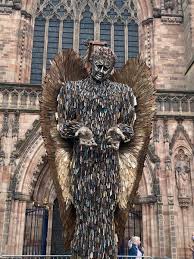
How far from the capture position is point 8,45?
13641 millimetres

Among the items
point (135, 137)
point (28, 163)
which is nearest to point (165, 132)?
point (28, 163)

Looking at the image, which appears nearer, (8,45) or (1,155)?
(1,155)

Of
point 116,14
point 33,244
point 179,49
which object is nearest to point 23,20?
point 116,14

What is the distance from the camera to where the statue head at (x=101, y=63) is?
352 cm

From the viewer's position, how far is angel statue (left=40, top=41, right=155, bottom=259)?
3.13 metres

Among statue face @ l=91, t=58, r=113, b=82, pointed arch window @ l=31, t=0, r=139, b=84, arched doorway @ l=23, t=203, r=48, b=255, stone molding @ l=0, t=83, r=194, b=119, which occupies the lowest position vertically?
arched doorway @ l=23, t=203, r=48, b=255

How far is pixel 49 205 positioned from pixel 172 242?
12.5 feet

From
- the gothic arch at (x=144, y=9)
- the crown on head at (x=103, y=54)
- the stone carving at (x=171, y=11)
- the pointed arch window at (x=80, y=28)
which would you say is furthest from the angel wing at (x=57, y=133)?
the gothic arch at (x=144, y=9)

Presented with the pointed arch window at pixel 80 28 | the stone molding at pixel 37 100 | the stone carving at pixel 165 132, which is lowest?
the stone carving at pixel 165 132

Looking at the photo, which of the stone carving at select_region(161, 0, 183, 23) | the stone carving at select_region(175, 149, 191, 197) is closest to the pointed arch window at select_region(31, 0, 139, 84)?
the stone carving at select_region(161, 0, 183, 23)

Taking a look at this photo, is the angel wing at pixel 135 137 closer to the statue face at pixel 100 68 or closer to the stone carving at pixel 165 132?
the statue face at pixel 100 68

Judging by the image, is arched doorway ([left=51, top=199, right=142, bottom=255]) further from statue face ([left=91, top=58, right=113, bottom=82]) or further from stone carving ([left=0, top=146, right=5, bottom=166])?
statue face ([left=91, top=58, right=113, bottom=82])

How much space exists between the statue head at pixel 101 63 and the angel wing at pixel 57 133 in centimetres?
27

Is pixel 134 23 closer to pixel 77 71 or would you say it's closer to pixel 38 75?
pixel 38 75
